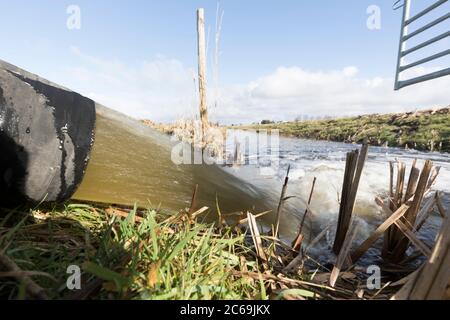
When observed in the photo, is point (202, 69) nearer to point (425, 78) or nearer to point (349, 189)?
point (425, 78)

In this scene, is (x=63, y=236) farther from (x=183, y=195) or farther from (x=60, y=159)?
(x=183, y=195)

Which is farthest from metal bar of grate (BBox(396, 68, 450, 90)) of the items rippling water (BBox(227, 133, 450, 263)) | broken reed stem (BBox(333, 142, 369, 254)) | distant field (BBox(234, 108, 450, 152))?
distant field (BBox(234, 108, 450, 152))

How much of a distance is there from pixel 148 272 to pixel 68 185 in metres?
1.20

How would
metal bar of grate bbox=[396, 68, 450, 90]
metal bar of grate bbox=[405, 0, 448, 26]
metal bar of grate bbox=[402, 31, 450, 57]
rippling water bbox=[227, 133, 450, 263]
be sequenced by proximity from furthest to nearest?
metal bar of grate bbox=[405, 0, 448, 26] < metal bar of grate bbox=[402, 31, 450, 57] < metal bar of grate bbox=[396, 68, 450, 90] < rippling water bbox=[227, 133, 450, 263]

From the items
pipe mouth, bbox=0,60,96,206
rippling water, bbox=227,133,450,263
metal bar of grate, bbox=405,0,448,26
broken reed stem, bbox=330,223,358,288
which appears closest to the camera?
broken reed stem, bbox=330,223,358,288

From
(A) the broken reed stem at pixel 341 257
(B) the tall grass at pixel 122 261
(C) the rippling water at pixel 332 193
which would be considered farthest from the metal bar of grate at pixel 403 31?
(B) the tall grass at pixel 122 261

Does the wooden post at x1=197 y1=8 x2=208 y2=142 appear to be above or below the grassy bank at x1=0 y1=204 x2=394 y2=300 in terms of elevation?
above

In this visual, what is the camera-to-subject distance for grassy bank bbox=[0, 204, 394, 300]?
119 centimetres

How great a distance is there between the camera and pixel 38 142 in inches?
76.8

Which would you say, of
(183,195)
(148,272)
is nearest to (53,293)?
(148,272)

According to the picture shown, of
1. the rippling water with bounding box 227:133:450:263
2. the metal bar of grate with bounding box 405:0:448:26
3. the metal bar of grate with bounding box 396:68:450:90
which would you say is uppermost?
the metal bar of grate with bounding box 405:0:448:26

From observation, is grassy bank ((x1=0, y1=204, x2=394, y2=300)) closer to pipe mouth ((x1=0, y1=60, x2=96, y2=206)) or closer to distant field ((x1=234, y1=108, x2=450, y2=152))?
pipe mouth ((x1=0, y1=60, x2=96, y2=206))

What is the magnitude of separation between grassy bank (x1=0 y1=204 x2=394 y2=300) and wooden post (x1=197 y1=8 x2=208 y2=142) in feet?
21.1

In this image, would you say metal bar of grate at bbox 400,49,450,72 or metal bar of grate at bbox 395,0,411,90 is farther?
metal bar of grate at bbox 395,0,411,90
